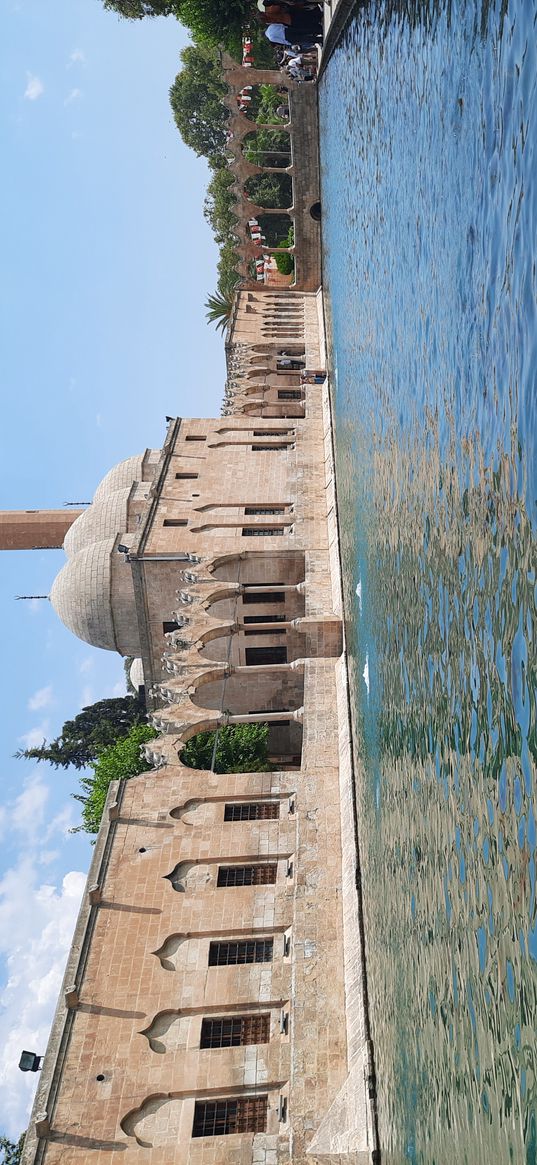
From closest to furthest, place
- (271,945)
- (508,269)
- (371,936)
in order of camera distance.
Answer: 1. (508,269)
2. (371,936)
3. (271,945)

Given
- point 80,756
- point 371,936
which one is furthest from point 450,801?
point 80,756

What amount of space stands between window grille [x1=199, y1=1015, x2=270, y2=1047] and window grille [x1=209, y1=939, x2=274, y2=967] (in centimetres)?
116

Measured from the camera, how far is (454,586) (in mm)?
8453

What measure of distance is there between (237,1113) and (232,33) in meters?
50.9

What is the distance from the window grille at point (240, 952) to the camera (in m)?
17.7

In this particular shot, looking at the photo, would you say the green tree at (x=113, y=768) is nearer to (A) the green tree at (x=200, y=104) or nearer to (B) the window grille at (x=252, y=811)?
(B) the window grille at (x=252, y=811)

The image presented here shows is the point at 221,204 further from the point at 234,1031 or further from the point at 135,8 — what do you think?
the point at 234,1031

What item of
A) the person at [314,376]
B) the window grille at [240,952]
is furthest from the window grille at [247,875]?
the person at [314,376]

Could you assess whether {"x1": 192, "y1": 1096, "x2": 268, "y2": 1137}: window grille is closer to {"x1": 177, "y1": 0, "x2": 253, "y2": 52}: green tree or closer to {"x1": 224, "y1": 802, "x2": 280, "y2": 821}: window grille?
{"x1": 224, "y1": 802, "x2": 280, "y2": 821}: window grille

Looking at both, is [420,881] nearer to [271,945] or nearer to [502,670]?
[502,670]

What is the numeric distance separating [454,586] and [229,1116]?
12.4m

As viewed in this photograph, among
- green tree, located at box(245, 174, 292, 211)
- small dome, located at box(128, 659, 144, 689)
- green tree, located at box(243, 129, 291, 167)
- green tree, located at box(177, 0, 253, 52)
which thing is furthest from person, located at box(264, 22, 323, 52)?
green tree, located at box(245, 174, 292, 211)

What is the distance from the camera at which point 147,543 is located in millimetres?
28078

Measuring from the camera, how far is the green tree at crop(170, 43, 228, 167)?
68062mm
